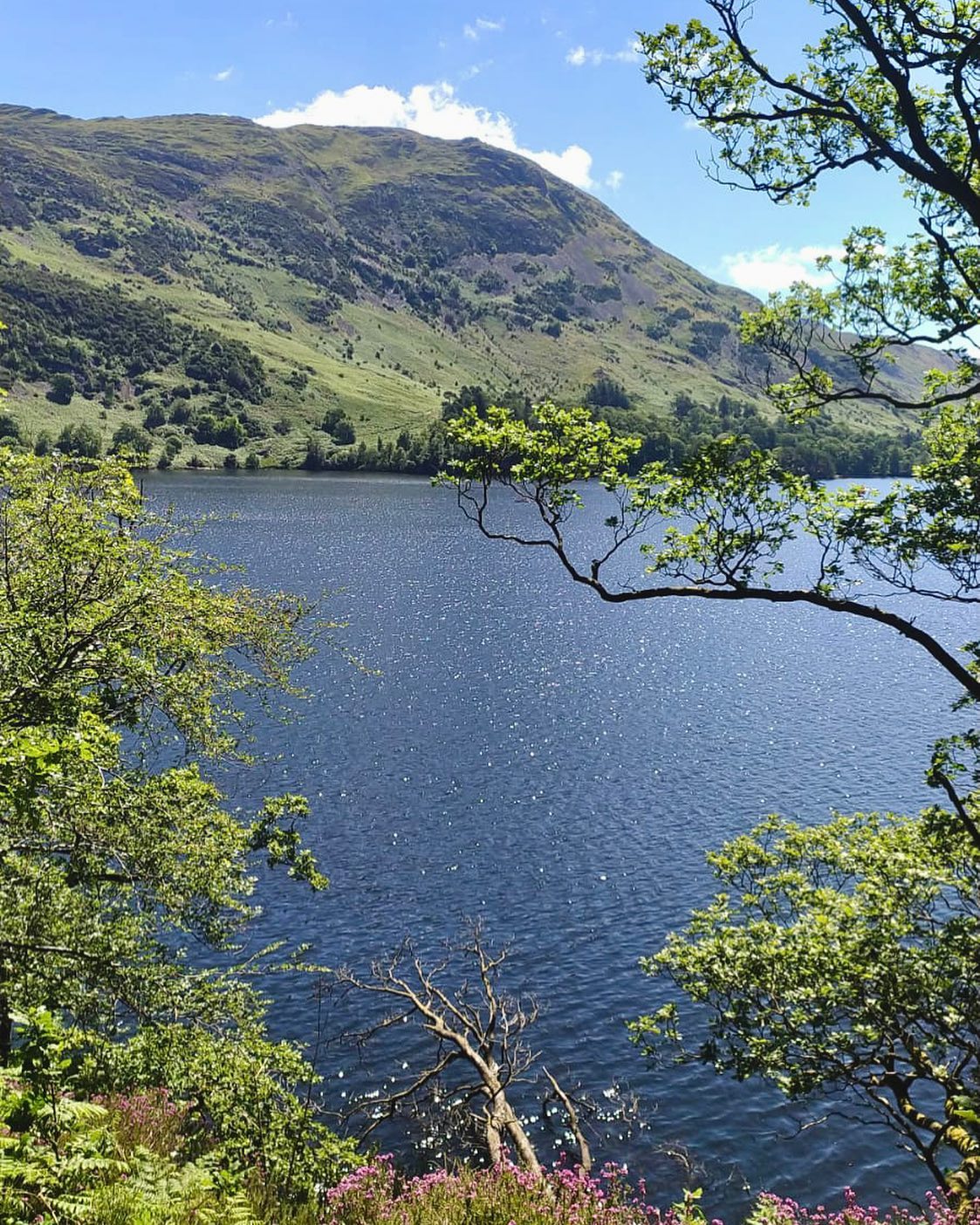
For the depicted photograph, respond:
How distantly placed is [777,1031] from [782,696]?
179 ft

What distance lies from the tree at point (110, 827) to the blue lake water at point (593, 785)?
10.7 metres

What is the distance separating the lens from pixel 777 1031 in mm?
14984

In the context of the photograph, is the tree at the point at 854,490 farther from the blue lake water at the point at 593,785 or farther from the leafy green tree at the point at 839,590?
the blue lake water at the point at 593,785

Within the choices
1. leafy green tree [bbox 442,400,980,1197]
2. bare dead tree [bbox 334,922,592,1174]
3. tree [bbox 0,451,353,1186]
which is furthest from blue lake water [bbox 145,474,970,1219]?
tree [bbox 0,451,353,1186]

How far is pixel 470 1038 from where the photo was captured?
2738 centimetres

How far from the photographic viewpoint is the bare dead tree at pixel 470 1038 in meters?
22.1

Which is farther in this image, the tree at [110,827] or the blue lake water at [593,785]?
the blue lake water at [593,785]

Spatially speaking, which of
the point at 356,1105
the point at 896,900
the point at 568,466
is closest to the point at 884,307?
the point at 568,466

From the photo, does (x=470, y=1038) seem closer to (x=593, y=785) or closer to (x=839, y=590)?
(x=839, y=590)

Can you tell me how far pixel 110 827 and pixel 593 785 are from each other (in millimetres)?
36807

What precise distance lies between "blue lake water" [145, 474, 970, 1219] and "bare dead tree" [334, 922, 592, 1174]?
1.08 metres

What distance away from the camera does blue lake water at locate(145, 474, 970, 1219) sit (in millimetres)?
25234

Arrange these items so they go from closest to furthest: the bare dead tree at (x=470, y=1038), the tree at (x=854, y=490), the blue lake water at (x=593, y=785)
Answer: the tree at (x=854, y=490), the bare dead tree at (x=470, y=1038), the blue lake water at (x=593, y=785)

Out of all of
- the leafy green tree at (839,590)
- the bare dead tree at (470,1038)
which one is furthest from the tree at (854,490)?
the bare dead tree at (470,1038)
